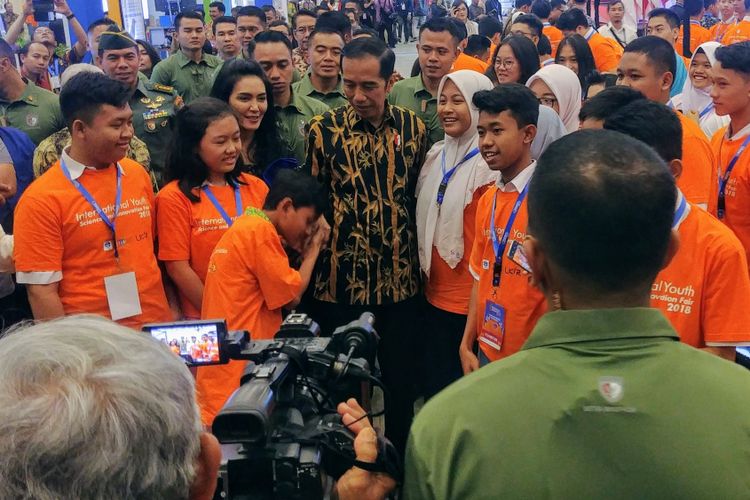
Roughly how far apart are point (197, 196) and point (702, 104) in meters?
3.46

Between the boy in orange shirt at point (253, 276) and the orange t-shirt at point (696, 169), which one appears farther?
the orange t-shirt at point (696, 169)

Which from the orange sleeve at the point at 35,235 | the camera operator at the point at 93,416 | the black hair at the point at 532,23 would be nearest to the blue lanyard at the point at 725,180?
the orange sleeve at the point at 35,235

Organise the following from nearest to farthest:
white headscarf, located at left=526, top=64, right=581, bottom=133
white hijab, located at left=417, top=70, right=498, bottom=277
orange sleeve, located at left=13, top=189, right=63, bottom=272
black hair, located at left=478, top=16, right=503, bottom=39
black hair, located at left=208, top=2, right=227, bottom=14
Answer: orange sleeve, located at left=13, top=189, right=63, bottom=272 → white hijab, located at left=417, top=70, right=498, bottom=277 → white headscarf, located at left=526, top=64, right=581, bottom=133 → black hair, located at left=478, top=16, right=503, bottom=39 → black hair, located at left=208, top=2, right=227, bottom=14

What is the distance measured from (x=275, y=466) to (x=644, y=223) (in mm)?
733

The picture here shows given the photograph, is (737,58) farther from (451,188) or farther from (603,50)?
(603,50)

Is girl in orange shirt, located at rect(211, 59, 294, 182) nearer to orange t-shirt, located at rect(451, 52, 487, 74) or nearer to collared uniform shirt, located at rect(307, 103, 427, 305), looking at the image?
collared uniform shirt, located at rect(307, 103, 427, 305)

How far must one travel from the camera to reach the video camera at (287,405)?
1309 mm

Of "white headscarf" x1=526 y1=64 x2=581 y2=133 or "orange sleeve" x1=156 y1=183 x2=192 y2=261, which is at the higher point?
"white headscarf" x1=526 y1=64 x2=581 y2=133

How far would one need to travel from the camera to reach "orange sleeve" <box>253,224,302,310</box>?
9.11 ft

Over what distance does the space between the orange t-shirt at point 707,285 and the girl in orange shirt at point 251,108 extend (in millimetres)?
2015

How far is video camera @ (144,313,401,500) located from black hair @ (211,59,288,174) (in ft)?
6.97

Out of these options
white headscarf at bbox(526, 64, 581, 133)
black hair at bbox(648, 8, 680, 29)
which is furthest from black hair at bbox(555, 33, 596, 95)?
black hair at bbox(648, 8, 680, 29)

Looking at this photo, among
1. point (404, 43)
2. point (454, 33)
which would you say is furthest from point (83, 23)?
point (404, 43)

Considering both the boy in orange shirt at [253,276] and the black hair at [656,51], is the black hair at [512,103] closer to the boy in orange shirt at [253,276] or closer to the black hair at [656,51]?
the boy in orange shirt at [253,276]
